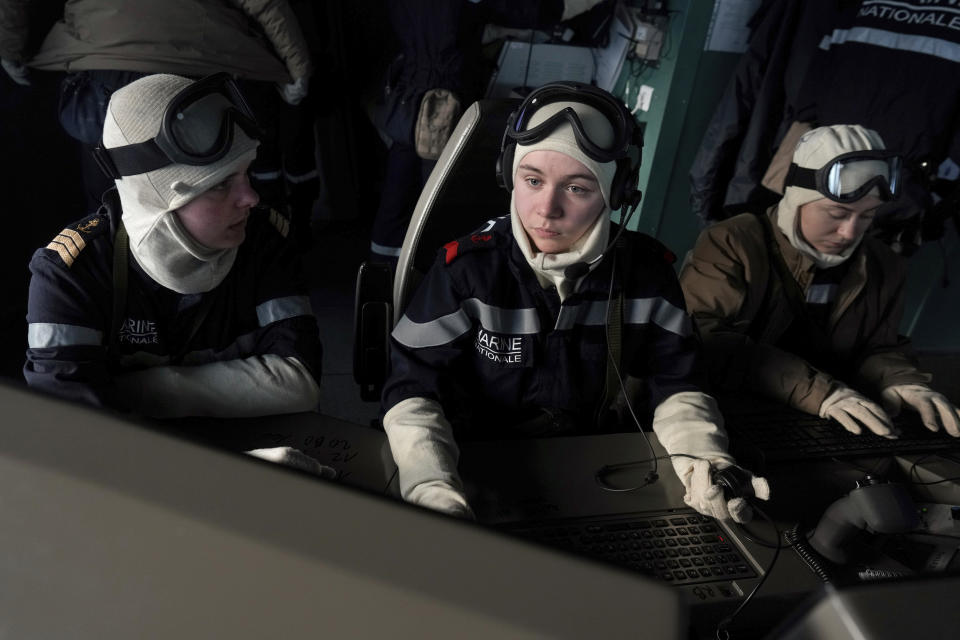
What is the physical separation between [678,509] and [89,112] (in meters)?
2.20

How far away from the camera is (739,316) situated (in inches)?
67.7

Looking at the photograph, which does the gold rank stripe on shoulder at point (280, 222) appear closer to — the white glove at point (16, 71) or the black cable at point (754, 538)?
the black cable at point (754, 538)

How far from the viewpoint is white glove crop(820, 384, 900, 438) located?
Answer: 139 cm

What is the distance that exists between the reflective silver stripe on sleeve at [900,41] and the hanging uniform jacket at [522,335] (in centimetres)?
A: 181

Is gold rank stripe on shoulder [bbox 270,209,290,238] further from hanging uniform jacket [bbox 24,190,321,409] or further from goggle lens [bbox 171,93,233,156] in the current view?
goggle lens [bbox 171,93,233,156]

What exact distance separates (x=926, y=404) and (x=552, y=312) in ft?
3.04

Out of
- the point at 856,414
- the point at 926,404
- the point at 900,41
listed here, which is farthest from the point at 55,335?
the point at 900,41

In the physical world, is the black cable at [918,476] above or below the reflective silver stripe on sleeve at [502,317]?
below

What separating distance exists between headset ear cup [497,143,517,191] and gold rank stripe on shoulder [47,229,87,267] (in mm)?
798

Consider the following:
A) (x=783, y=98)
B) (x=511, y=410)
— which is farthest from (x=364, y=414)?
(x=783, y=98)

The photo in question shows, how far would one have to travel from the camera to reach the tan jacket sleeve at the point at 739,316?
152 cm

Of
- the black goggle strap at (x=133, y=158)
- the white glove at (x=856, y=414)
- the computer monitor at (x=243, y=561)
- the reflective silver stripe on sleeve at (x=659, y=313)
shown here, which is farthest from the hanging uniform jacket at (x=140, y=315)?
the white glove at (x=856, y=414)

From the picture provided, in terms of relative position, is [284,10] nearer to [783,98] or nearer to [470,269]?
[470,269]

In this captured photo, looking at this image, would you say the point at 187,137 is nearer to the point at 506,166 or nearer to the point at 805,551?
the point at 506,166
